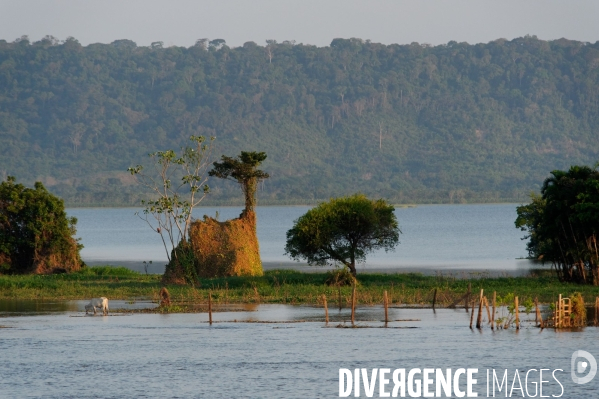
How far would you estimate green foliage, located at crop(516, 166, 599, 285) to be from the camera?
5541 cm

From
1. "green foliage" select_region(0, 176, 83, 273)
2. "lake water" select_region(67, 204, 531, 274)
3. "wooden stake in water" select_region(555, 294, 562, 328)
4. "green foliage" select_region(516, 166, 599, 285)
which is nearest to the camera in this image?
"wooden stake in water" select_region(555, 294, 562, 328)

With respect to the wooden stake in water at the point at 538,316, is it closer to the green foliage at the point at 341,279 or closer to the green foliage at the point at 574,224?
the green foliage at the point at 574,224

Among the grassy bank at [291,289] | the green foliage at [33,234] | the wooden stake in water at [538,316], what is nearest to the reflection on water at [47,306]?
the grassy bank at [291,289]

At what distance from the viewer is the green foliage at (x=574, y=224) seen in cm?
5541

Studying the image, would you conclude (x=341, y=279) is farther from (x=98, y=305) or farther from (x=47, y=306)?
(x=47, y=306)

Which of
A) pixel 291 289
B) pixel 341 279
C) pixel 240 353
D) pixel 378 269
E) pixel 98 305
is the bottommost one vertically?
pixel 240 353

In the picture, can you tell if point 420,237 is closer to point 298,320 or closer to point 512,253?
point 512,253

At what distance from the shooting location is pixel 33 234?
229ft

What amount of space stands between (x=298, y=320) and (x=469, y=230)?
132 meters

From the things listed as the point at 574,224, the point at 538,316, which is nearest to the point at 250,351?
the point at 538,316

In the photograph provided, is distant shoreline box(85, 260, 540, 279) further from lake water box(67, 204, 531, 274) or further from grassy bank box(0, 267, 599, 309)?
grassy bank box(0, 267, 599, 309)

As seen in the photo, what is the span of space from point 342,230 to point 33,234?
69.4 feet

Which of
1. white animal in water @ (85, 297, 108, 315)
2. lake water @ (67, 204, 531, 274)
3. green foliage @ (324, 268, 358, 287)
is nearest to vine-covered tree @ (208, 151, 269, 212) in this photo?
green foliage @ (324, 268, 358, 287)

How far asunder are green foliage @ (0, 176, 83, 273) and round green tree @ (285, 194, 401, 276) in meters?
16.0
